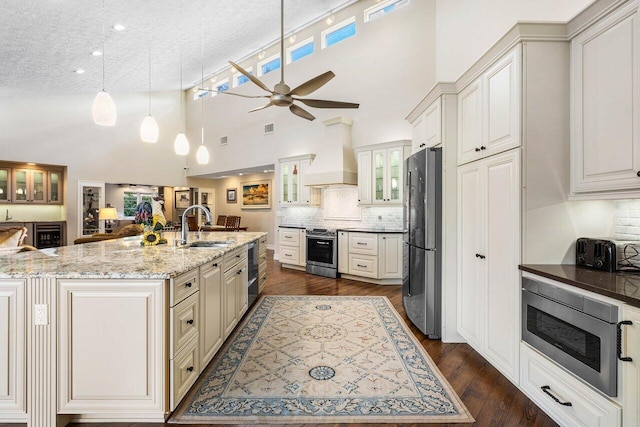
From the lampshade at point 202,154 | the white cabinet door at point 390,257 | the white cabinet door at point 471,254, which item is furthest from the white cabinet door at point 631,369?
the lampshade at point 202,154

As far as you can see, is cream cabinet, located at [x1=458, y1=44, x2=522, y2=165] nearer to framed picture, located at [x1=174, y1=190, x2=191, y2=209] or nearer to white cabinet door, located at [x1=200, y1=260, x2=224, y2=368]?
white cabinet door, located at [x1=200, y1=260, x2=224, y2=368]

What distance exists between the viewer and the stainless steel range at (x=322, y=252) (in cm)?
566

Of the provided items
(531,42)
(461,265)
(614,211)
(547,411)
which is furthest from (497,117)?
(547,411)

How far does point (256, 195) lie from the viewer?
10094 mm

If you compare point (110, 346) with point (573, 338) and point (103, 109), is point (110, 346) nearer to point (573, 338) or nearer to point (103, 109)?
point (103, 109)

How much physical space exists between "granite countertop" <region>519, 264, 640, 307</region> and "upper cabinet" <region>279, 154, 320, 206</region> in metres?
4.85

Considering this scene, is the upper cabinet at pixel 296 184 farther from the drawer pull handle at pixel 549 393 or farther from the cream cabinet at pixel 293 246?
the drawer pull handle at pixel 549 393

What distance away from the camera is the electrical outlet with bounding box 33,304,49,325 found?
166 centimetres

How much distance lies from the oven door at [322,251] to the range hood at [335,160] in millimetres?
1099

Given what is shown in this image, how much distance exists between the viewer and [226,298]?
8.89ft

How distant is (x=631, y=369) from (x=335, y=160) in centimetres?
500

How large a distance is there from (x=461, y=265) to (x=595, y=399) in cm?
135

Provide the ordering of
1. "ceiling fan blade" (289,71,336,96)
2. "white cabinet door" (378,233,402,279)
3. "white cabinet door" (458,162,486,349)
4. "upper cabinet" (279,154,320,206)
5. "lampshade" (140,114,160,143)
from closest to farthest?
1. "white cabinet door" (458,162,486,349)
2. "lampshade" (140,114,160,143)
3. "ceiling fan blade" (289,71,336,96)
4. "white cabinet door" (378,233,402,279)
5. "upper cabinet" (279,154,320,206)

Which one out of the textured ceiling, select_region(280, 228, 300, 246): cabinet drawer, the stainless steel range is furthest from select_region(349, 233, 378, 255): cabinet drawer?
the textured ceiling
